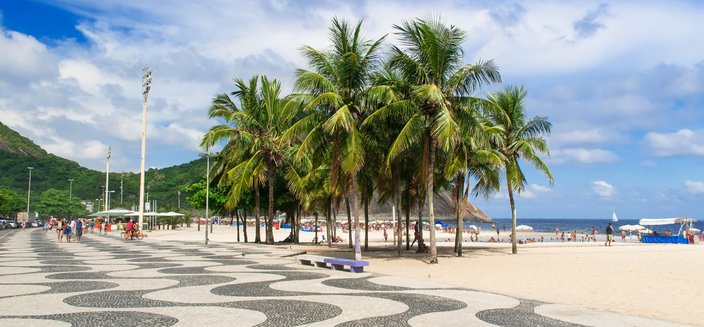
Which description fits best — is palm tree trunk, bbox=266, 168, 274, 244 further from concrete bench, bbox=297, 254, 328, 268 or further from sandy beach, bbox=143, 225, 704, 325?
concrete bench, bbox=297, 254, 328, 268

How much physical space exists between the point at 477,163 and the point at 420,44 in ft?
25.4

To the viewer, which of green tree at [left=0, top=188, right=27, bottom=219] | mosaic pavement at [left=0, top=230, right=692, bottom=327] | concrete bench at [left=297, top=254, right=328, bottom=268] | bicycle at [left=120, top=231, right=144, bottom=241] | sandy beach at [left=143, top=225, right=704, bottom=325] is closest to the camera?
mosaic pavement at [left=0, top=230, right=692, bottom=327]

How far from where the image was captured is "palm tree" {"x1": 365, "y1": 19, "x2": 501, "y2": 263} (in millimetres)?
18406

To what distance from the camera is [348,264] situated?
16.0m

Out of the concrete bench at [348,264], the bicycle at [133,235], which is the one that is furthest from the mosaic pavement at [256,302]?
the bicycle at [133,235]

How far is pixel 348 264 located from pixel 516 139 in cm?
1240

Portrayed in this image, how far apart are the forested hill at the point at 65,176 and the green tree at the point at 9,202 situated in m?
11.1

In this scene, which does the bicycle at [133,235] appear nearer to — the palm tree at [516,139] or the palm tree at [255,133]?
the palm tree at [255,133]

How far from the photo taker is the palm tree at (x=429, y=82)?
18.4 meters

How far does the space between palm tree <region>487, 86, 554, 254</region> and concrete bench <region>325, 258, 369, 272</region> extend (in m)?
10.4

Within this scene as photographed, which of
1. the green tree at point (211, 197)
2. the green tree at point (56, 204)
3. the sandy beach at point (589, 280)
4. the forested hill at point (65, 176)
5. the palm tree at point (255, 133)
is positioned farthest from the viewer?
the forested hill at point (65, 176)

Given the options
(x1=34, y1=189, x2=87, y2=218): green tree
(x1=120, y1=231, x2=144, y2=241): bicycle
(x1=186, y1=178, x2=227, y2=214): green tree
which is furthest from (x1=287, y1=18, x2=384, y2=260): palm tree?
(x1=34, y1=189, x2=87, y2=218): green tree

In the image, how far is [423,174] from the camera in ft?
65.8

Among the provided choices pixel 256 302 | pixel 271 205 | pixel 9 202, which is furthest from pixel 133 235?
pixel 9 202
